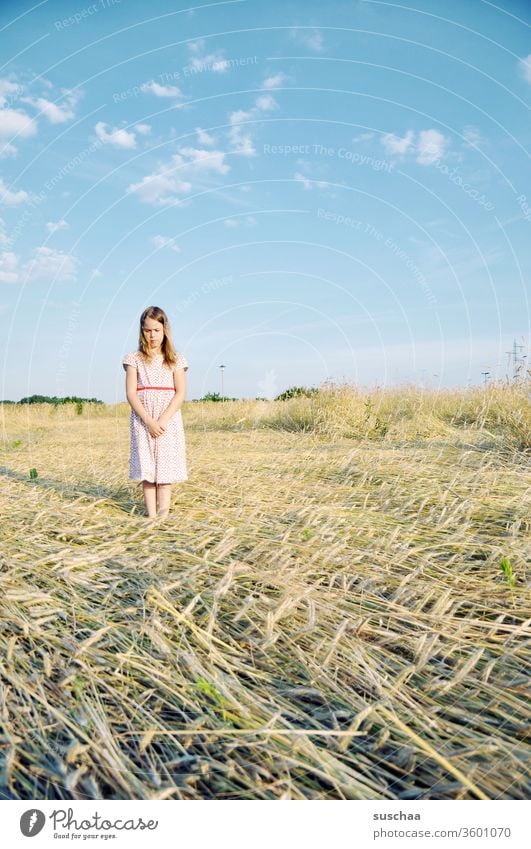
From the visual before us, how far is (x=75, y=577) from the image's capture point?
2111 mm

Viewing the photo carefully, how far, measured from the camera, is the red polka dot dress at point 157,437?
330 cm

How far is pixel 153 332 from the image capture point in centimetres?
342

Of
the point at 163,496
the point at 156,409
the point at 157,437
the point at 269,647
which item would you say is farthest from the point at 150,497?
the point at 269,647

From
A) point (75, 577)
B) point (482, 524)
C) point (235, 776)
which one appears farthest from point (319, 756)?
point (482, 524)

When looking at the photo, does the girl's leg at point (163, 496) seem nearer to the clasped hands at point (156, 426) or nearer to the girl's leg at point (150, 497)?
the girl's leg at point (150, 497)

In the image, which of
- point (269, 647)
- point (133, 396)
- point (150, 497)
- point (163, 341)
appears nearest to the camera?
point (269, 647)

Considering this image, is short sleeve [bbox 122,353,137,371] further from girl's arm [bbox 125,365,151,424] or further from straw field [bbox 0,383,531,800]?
straw field [bbox 0,383,531,800]

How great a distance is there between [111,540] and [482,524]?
73.9 inches

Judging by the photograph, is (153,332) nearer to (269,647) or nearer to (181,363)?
(181,363)

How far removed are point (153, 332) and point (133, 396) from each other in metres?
0.42

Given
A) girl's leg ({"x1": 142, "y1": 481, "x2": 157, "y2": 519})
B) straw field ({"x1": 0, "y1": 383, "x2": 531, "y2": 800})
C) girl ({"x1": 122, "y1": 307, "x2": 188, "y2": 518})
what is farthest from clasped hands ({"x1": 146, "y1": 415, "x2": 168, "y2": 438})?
straw field ({"x1": 0, "y1": 383, "x2": 531, "y2": 800})

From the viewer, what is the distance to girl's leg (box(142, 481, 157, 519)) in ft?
10.6

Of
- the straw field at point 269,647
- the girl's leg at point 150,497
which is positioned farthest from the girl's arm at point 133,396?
the straw field at point 269,647

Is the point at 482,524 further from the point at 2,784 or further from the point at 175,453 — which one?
the point at 2,784
